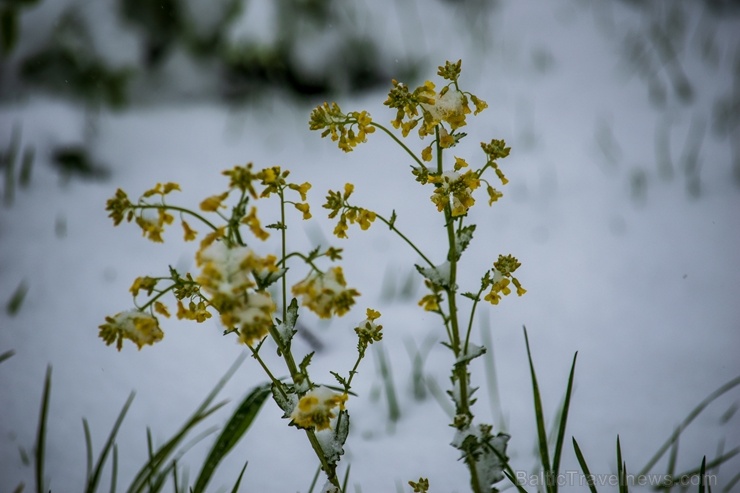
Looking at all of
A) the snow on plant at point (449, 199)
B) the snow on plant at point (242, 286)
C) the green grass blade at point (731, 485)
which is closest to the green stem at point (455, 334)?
the snow on plant at point (449, 199)

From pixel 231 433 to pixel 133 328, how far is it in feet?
0.91

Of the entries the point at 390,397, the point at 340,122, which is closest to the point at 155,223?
the point at 340,122

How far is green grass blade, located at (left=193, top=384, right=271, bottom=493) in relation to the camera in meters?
0.67

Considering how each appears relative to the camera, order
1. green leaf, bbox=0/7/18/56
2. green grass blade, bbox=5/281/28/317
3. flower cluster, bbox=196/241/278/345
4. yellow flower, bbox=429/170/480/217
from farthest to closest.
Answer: green leaf, bbox=0/7/18/56
green grass blade, bbox=5/281/28/317
yellow flower, bbox=429/170/480/217
flower cluster, bbox=196/241/278/345

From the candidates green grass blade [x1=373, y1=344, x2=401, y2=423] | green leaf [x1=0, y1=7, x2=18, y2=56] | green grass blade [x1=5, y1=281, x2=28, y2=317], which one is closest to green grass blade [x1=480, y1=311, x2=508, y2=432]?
green grass blade [x1=373, y1=344, x2=401, y2=423]

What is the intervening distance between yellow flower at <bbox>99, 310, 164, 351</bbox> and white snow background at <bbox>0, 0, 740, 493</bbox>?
468mm

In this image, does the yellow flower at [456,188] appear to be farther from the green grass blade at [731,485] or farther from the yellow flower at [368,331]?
the green grass blade at [731,485]

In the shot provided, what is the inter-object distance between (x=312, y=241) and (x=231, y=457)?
2.00 feet

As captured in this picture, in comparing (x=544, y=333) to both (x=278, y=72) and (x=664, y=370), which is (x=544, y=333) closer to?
(x=664, y=370)

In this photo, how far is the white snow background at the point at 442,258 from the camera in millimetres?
933

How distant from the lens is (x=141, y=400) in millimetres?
1015

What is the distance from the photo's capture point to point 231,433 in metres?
0.71

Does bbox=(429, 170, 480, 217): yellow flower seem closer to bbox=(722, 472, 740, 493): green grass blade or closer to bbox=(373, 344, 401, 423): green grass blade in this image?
bbox=(373, 344, 401, 423): green grass blade

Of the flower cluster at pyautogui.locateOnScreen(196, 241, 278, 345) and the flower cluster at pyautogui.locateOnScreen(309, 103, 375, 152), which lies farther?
the flower cluster at pyautogui.locateOnScreen(309, 103, 375, 152)
